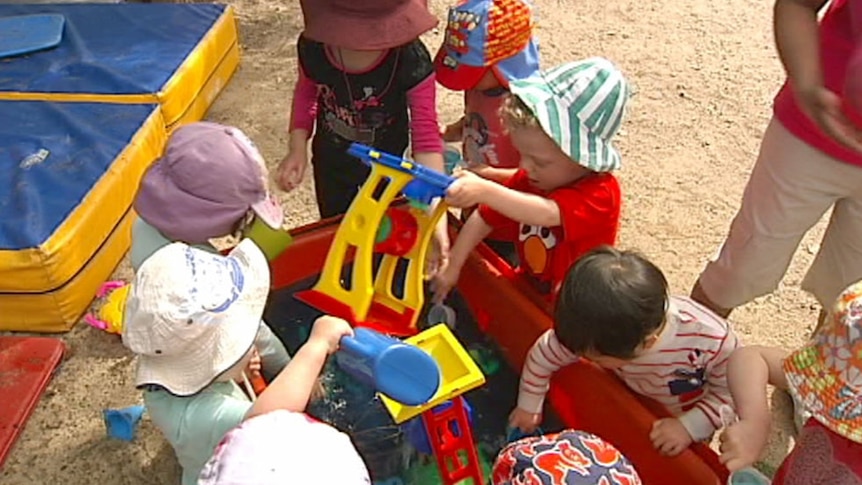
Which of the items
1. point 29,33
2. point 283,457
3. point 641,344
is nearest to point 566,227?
point 641,344

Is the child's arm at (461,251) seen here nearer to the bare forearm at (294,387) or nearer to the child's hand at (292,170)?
the child's hand at (292,170)

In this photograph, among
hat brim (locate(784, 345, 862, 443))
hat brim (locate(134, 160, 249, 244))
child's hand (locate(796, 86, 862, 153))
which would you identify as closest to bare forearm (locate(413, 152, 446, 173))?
hat brim (locate(134, 160, 249, 244))

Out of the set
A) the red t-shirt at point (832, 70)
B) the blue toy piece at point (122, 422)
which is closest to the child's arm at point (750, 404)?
the red t-shirt at point (832, 70)

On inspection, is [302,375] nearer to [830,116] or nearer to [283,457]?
[283,457]

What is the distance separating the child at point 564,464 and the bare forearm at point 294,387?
0.28 m

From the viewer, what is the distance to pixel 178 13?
2.94 m

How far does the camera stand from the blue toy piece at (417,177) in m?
1.62

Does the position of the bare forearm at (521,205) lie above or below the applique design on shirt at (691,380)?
above

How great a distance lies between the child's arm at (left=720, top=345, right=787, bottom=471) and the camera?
1.33m

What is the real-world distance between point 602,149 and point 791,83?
32 cm

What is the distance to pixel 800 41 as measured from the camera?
1.40m

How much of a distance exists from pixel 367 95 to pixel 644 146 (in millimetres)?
1095

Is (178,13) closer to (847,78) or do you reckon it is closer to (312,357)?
(312,357)

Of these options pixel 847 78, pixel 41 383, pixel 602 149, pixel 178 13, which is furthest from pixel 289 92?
pixel 847 78
